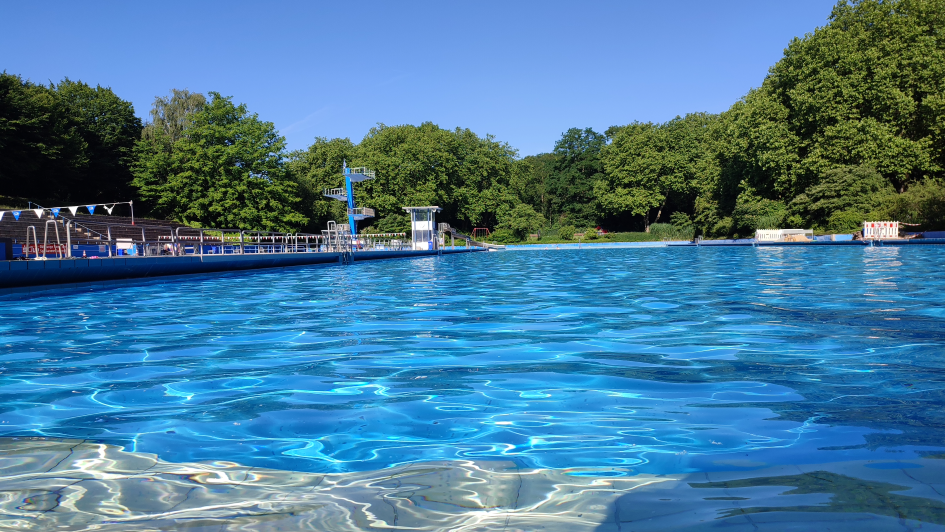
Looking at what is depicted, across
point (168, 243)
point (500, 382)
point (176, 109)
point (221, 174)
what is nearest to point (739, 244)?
point (168, 243)

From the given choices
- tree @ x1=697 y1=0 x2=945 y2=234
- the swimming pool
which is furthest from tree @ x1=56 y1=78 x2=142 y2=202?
tree @ x1=697 y1=0 x2=945 y2=234

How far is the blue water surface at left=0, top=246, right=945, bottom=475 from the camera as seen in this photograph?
2.92m

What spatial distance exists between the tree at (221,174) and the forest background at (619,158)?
14 cm

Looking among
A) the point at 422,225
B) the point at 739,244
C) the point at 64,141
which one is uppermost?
the point at 64,141

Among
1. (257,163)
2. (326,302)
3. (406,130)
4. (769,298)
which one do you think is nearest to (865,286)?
(769,298)

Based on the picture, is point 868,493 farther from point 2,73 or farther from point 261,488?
point 2,73

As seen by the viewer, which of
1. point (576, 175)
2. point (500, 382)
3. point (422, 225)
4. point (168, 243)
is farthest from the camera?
point (576, 175)

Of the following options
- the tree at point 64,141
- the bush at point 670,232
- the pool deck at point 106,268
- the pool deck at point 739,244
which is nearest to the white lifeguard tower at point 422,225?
the pool deck at point 739,244

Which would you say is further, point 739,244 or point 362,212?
point 362,212

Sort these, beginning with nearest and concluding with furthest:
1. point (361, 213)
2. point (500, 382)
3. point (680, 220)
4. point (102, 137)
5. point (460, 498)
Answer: point (460, 498), point (500, 382), point (361, 213), point (102, 137), point (680, 220)

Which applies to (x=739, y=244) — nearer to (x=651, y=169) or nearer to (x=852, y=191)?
(x=852, y=191)

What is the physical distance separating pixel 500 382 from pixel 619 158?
60262 mm

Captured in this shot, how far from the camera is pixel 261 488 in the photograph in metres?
2.46

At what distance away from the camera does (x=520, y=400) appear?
379cm
